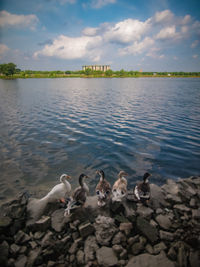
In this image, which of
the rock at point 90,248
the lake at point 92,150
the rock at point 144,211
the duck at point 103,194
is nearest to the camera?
the rock at point 90,248

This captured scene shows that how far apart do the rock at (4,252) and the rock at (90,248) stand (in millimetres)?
2218

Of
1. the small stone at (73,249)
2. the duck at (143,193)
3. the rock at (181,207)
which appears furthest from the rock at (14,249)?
the rock at (181,207)

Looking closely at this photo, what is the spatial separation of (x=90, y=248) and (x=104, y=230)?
2.10ft

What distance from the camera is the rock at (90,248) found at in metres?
4.34

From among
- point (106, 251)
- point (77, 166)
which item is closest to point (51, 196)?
point (106, 251)

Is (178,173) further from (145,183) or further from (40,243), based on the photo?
(40,243)

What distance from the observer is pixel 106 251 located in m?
4.46

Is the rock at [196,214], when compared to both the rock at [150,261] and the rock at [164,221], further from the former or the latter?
the rock at [150,261]

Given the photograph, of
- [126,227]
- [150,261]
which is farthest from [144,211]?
[150,261]

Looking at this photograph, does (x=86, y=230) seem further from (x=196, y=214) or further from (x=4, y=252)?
(x=196, y=214)

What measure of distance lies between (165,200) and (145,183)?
4.05 feet

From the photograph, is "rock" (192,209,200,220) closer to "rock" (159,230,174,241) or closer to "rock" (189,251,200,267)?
"rock" (159,230,174,241)

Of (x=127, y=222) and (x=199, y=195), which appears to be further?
(x=199, y=195)

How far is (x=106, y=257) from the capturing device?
4301mm
